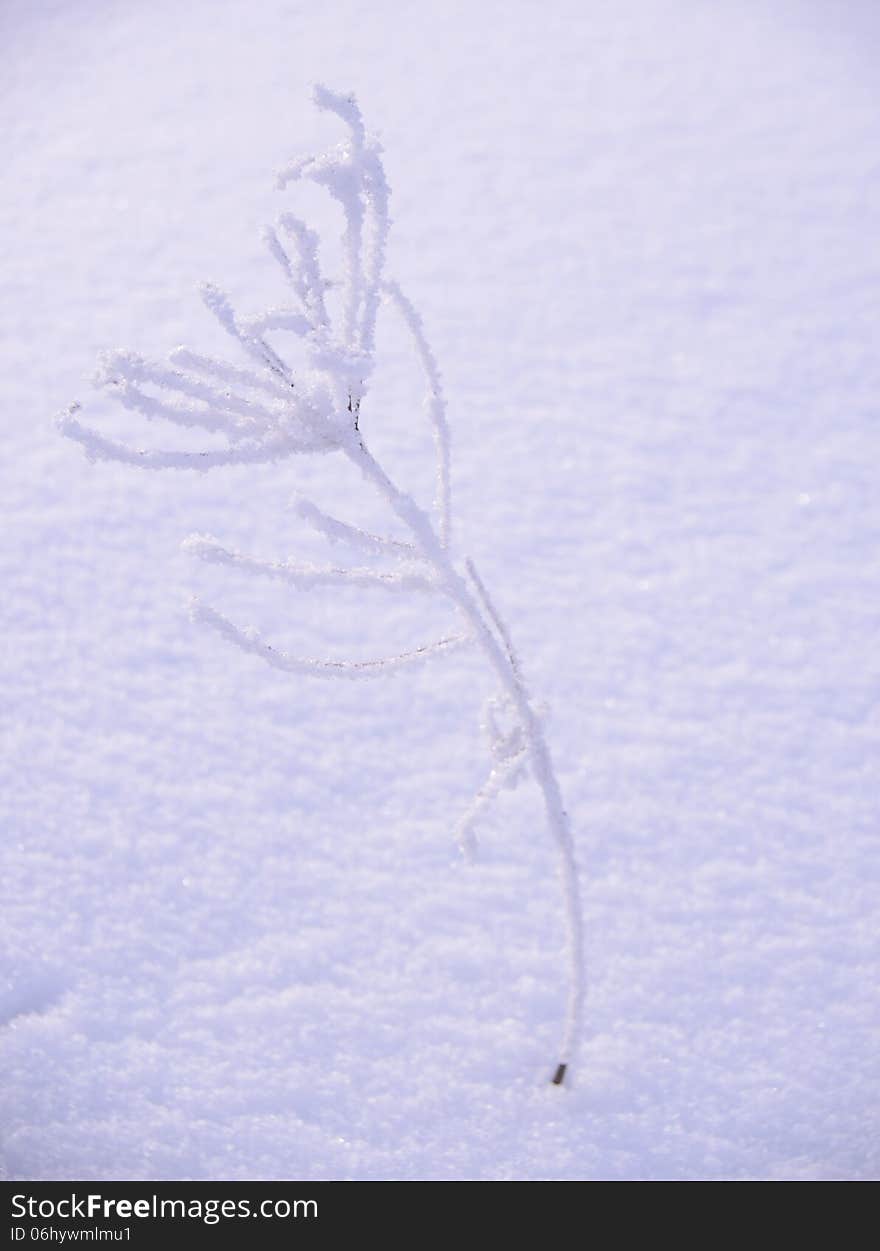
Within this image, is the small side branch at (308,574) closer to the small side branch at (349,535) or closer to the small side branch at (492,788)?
the small side branch at (349,535)

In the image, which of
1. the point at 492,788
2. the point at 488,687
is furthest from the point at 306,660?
the point at 488,687

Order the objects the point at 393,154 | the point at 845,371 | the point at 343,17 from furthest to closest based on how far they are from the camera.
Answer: the point at 343,17, the point at 393,154, the point at 845,371

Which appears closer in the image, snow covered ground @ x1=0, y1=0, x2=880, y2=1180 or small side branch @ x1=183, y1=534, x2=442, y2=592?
small side branch @ x1=183, y1=534, x2=442, y2=592

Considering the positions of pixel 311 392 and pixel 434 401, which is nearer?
pixel 311 392

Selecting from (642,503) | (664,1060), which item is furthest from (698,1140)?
(642,503)

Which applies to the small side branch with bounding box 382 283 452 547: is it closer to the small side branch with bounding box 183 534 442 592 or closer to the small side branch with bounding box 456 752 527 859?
the small side branch with bounding box 183 534 442 592

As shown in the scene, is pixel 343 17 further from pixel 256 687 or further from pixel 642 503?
pixel 256 687

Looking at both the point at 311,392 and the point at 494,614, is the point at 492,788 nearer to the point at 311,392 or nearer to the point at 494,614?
the point at 494,614

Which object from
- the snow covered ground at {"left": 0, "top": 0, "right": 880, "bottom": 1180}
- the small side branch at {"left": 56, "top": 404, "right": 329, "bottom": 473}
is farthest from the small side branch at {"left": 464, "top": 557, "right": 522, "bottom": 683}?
the snow covered ground at {"left": 0, "top": 0, "right": 880, "bottom": 1180}

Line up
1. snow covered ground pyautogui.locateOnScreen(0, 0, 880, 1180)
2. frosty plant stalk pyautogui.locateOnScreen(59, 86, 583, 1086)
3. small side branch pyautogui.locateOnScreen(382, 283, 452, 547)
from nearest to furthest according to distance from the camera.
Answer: frosty plant stalk pyautogui.locateOnScreen(59, 86, 583, 1086), small side branch pyautogui.locateOnScreen(382, 283, 452, 547), snow covered ground pyautogui.locateOnScreen(0, 0, 880, 1180)
